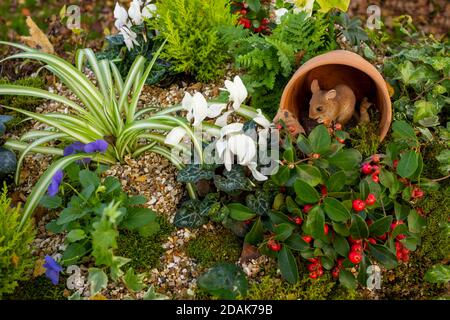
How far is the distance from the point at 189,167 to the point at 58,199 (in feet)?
1.93

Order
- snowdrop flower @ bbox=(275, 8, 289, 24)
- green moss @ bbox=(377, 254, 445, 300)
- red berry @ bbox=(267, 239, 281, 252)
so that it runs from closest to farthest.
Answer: red berry @ bbox=(267, 239, 281, 252) → green moss @ bbox=(377, 254, 445, 300) → snowdrop flower @ bbox=(275, 8, 289, 24)

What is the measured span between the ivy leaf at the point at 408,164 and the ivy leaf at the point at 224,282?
792 millimetres

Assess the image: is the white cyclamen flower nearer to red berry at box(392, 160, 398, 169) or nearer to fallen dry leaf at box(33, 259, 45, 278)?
red berry at box(392, 160, 398, 169)

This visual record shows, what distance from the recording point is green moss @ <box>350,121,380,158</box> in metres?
2.53

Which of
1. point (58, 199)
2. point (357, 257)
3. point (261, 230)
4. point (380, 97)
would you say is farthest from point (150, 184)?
point (380, 97)

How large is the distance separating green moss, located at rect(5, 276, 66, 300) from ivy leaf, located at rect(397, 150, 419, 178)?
152cm

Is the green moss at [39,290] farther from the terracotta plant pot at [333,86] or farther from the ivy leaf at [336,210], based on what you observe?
the terracotta plant pot at [333,86]

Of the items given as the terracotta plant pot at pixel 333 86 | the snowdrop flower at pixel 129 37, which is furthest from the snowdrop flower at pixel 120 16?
the terracotta plant pot at pixel 333 86

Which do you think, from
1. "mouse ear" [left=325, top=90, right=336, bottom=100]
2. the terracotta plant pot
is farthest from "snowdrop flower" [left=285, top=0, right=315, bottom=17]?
"mouse ear" [left=325, top=90, right=336, bottom=100]

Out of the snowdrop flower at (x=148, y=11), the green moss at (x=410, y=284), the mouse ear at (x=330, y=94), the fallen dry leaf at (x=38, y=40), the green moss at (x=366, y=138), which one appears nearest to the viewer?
the green moss at (x=410, y=284)

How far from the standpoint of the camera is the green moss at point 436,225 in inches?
92.2

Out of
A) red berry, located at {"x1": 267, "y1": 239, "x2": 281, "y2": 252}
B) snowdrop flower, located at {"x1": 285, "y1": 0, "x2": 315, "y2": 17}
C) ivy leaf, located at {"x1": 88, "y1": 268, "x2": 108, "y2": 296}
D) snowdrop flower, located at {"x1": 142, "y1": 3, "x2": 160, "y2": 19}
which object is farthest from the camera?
snowdrop flower, located at {"x1": 142, "y1": 3, "x2": 160, "y2": 19}

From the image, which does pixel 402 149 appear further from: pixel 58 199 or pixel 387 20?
pixel 387 20

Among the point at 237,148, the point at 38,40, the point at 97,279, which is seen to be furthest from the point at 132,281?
the point at 38,40
